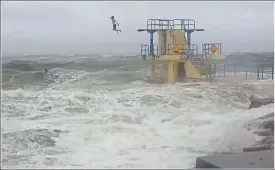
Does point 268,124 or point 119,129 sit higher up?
point 268,124

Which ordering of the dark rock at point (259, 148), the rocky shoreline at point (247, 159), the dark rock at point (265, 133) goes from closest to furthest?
1. the rocky shoreline at point (247, 159)
2. the dark rock at point (259, 148)
3. the dark rock at point (265, 133)

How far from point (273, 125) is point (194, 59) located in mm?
9008

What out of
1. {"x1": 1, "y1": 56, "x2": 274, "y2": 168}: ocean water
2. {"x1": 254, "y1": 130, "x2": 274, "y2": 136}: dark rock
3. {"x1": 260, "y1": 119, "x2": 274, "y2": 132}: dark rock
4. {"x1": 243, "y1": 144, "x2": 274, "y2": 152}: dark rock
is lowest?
{"x1": 1, "y1": 56, "x2": 274, "y2": 168}: ocean water

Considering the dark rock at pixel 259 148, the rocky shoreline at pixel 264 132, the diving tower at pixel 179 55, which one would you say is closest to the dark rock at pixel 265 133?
the rocky shoreline at pixel 264 132

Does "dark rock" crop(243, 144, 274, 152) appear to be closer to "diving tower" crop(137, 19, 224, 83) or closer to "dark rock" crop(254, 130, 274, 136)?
"dark rock" crop(254, 130, 274, 136)

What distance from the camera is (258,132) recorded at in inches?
243

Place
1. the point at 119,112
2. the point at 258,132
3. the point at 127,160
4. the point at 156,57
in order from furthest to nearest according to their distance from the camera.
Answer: the point at 156,57
the point at 119,112
the point at 258,132
the point at 127,160

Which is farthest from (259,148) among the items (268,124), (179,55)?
(179,55)

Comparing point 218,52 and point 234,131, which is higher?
point 218,52

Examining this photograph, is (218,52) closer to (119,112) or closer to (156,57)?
(156,57)

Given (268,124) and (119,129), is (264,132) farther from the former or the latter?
(119,129)

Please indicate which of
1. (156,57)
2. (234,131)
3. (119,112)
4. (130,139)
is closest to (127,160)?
(130,139)

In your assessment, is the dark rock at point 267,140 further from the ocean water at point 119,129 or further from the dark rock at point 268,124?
the dark rock at point 268,124

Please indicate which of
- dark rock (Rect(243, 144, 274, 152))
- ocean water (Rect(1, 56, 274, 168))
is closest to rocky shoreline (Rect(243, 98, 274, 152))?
dark rock (Rect(243, 144, 274, 152))
